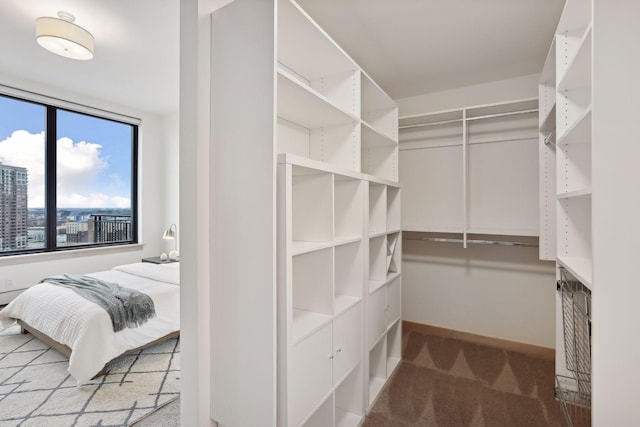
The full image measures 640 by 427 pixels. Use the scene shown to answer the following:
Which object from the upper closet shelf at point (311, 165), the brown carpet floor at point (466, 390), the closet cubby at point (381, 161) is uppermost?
the closet cubby at point (381, 161)

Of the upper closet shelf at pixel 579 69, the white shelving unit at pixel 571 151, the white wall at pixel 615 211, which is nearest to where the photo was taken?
the white wall at pixel 615 211

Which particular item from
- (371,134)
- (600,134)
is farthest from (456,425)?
(371,134)

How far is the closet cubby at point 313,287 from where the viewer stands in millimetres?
1707

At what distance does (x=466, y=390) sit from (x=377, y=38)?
2623 millimetres

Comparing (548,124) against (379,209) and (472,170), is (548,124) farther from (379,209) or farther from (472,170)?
(379,209)

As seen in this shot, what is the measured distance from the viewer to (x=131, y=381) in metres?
2.37

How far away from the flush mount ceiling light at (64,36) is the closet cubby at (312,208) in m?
2.27

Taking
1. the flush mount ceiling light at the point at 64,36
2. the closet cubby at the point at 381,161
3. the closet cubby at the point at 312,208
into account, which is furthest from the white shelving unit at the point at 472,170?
the flush mount ceiling light at the point at 64,36

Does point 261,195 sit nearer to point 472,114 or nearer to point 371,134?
point 371,134

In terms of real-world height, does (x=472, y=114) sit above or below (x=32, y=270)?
above

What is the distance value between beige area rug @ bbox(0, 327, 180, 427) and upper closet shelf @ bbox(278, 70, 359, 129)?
81.8 inches

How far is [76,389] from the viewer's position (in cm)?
224

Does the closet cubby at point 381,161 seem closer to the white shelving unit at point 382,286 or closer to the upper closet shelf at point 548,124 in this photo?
the white shelving unit at point 382,286

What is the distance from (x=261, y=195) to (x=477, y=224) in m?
2.57
